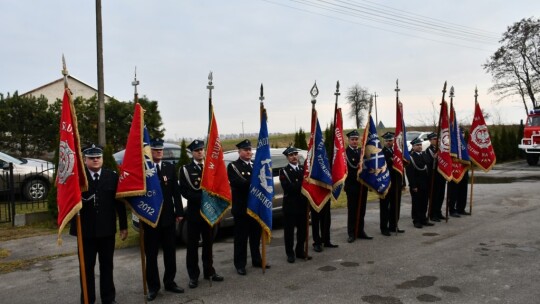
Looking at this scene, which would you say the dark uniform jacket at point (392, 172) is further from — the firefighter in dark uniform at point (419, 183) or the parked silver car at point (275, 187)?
the parked silver car at point (275, 187)

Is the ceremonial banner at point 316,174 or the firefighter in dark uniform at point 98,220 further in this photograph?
the ceremonial banner at point 316,174

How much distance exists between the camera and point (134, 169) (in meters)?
4.72

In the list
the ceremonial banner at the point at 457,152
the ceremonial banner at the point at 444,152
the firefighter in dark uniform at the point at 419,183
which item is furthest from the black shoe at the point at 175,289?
the ceremonial banner at the point at 457,152

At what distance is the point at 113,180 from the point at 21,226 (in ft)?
20.3

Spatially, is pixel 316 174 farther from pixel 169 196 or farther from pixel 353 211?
pixel 169 196

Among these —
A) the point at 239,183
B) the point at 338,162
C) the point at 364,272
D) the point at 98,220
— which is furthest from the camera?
the point at 338,162

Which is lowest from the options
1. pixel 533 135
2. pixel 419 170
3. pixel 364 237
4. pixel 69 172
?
pixel 364 237

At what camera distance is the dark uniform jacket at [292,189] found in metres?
6.41

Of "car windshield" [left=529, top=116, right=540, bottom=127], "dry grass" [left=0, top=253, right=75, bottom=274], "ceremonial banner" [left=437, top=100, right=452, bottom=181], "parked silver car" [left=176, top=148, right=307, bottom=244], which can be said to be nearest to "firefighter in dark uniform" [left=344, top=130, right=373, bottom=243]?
"parked silver car" [left=176, top=148, right=307, bottom=244]

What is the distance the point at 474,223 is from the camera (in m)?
8.62

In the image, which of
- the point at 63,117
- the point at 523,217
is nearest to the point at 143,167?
the point at 63,117

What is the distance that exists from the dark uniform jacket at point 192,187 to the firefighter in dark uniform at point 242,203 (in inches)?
22.0

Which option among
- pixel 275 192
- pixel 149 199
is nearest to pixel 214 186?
pixel 149 199

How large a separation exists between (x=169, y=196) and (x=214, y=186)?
0.55m
